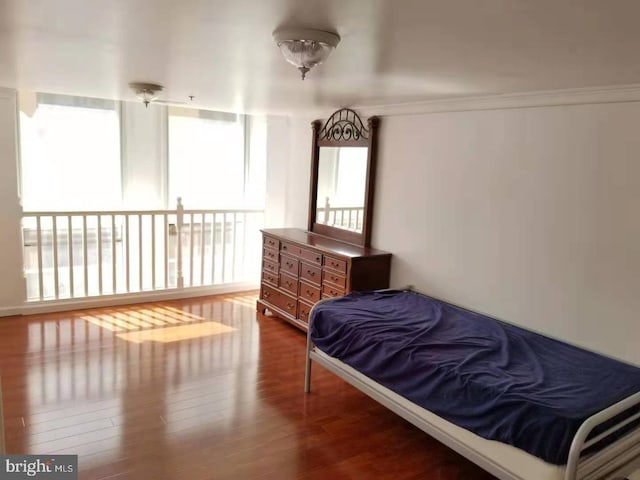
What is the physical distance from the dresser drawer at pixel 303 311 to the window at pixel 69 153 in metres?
2.87

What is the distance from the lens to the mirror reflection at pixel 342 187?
14.1 ft

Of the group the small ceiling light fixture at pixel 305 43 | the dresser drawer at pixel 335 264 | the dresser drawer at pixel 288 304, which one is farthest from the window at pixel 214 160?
the small ceiling light fixture at pixel 305 43

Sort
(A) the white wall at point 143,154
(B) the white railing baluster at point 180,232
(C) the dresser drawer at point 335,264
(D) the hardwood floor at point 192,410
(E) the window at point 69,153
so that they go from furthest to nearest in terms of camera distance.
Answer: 1. (A) the white wall at point 143,154
2. (E) the window at point 69,153
3. (B) the white railing baluster at point 180,232
4. (C) the dresser drawer at point 335,264
5. (D) the hardwood floor at point 192,410

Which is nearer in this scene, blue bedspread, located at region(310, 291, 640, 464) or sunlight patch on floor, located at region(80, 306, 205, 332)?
blue bedspread, located at region(310, 291, 640, 464)

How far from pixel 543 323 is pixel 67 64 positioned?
10.5 ft

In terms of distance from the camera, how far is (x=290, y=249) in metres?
4.52

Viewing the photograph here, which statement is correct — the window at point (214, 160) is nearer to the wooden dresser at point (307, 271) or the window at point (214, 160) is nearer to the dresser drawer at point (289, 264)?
the wooden dresser at point (307, 271)

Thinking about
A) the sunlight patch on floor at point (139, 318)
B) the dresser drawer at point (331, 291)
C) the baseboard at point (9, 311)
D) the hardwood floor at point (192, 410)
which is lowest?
the hardwood floor at point (192, 410)

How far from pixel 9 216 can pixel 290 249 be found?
252 cm

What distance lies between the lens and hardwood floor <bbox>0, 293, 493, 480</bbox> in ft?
8.13

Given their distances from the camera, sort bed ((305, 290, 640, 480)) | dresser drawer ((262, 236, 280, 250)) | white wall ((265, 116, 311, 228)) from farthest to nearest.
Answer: white wall ((265, 116, 311, 228))
dresser drawer ((262, 236, 280, 250))
bed ((305, 290, 640, 480))

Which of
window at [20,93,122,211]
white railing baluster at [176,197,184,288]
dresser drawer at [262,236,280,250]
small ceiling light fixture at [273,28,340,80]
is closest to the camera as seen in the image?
small ceiling light fixture at [273,28,340,80]


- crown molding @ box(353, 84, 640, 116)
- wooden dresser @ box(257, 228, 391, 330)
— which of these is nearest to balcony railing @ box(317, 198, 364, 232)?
wooden dresser @ box(257, 228, 391, 330)

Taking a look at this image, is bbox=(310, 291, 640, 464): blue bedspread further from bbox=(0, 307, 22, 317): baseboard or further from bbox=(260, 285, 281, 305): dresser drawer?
bbox=(0, 307, 22, 317): baseboard
